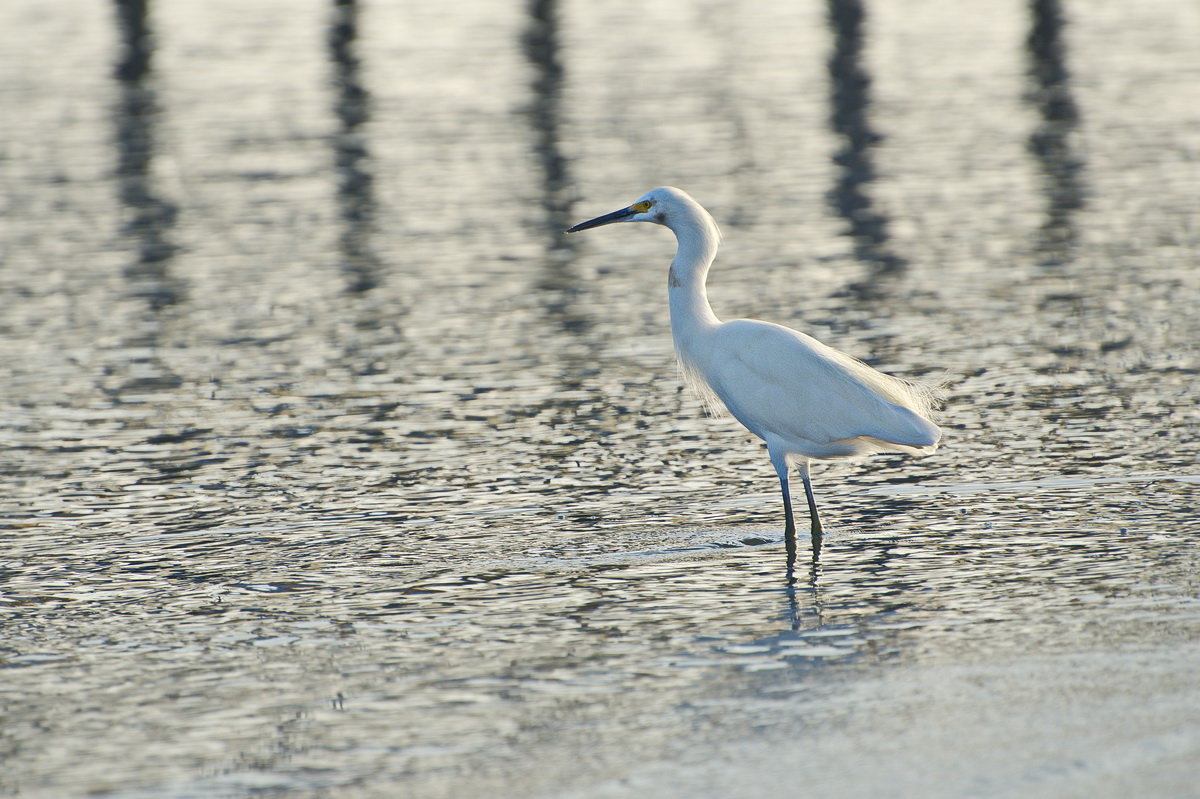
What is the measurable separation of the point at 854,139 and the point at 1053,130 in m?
2.76

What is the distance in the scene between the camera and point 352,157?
22.7 metres

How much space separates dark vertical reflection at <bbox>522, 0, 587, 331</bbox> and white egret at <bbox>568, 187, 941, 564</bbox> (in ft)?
14.4

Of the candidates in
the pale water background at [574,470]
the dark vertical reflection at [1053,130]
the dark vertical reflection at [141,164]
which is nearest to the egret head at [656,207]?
the pale water background at [574,470]

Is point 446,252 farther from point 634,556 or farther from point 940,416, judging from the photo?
point 634,556

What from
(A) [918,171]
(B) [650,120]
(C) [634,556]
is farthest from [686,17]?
(C) [634,556]

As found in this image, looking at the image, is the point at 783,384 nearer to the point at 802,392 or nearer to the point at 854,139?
the point at 802,392

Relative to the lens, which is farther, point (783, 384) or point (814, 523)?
point (783, 384)

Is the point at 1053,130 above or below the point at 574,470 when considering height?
below

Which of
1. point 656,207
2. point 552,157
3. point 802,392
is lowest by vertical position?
point 552,157

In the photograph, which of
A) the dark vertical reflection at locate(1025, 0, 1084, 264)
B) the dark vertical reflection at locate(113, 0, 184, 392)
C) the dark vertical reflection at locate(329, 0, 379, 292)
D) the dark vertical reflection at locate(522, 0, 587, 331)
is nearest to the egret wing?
the dark vertical reflection at locate(522, 0, 587, 331)

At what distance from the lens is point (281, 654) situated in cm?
700

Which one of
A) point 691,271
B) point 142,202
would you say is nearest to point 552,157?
point 142,202

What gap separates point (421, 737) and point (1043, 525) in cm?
370

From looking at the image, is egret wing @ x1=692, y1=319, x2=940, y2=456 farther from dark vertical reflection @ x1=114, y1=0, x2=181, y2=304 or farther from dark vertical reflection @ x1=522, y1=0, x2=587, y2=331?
dark vertical reflection @ x1=114, y1=0, x2=181, y2=304
